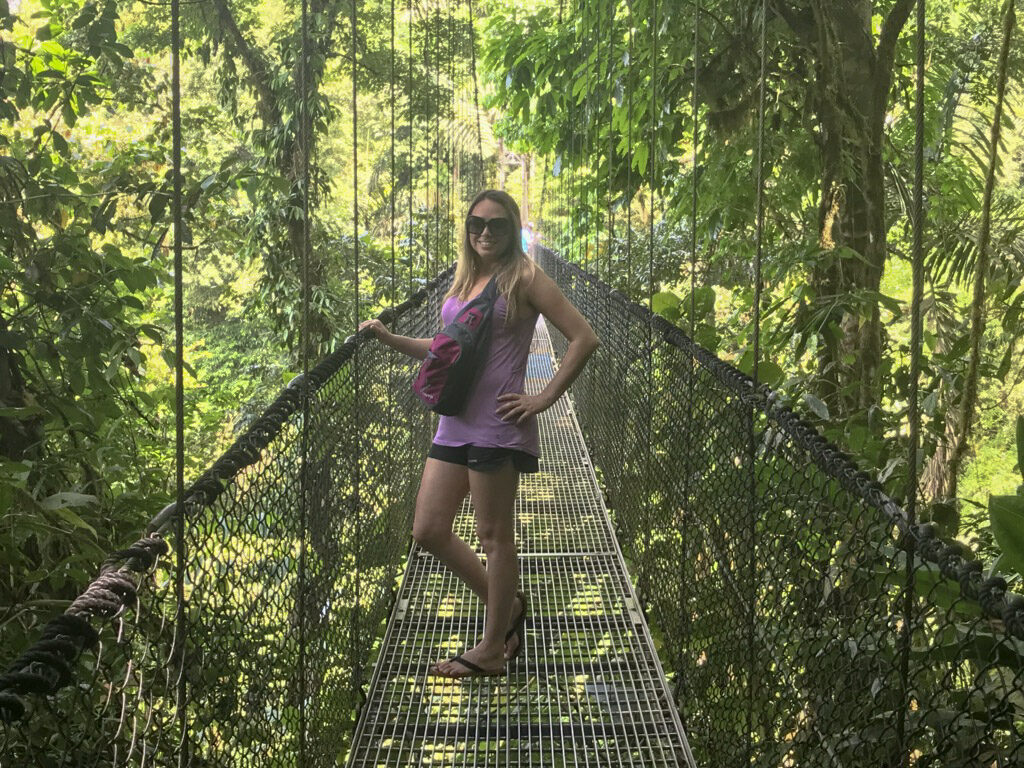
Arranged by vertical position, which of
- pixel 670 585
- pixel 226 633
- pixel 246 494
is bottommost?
pixel 670 585

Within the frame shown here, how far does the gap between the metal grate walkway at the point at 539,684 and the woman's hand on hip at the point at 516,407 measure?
613 mm

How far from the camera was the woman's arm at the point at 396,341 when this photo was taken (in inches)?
85.0

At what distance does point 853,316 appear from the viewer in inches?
105

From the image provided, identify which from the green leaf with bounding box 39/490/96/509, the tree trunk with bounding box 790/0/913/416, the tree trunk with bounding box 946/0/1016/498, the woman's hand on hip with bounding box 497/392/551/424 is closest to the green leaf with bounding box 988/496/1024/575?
the tree trunk with bounding box 946/0/1016/498

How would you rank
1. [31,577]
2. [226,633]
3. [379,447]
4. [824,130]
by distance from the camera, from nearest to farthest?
1. [226,633]
2. [31,577]
3. [379,447]
4. [824,130]

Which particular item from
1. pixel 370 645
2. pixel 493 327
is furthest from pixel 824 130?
pixel 370 645

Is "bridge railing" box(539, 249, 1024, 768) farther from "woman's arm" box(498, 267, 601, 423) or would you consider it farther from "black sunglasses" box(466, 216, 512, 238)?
"black sunglasses" box(466, 216, 512, 238)

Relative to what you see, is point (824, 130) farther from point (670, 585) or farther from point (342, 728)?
point (342, 728)

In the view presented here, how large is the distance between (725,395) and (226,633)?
925 millimetres

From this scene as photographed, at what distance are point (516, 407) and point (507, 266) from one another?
0.29 m

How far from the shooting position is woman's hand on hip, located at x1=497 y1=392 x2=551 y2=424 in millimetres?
1935

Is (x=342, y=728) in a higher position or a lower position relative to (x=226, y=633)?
lower

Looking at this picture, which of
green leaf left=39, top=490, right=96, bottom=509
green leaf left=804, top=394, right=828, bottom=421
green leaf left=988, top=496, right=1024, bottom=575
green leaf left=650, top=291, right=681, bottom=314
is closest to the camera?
green leaf left=988, top=496, right=1024, bottom=575

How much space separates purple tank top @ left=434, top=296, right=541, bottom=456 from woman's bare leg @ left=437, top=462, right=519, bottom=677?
0.20 ft
